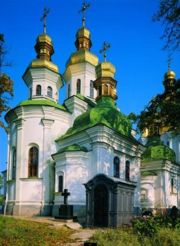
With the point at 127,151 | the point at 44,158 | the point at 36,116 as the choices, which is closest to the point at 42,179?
the point at 44,158

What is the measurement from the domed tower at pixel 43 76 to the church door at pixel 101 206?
13500mm

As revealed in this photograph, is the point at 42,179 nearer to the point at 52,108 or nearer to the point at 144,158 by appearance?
the point at 52,108

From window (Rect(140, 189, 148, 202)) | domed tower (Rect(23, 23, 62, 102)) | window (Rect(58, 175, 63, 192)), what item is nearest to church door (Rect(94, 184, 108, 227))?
window (Rect(58, 175, 63, 192))

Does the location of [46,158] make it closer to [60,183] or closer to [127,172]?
[60,183]

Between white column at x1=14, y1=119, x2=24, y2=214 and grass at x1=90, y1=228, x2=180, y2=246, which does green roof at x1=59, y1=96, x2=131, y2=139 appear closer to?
white column at x1=14, y1=119, x2=24, y2=214

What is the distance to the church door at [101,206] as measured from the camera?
16312 millimetres

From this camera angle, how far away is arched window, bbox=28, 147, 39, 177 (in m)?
23.9

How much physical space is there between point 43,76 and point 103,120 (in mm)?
8885

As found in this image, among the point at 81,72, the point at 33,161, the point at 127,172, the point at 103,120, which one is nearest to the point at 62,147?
the point at 33,161

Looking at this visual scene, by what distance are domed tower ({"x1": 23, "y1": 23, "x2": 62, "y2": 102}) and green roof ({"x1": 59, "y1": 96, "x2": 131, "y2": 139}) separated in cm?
512

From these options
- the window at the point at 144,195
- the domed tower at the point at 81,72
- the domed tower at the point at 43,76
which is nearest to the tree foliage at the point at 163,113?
the window at the point at 144,195

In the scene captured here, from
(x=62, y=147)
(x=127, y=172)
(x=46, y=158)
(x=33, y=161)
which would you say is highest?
(x=62, y=147)

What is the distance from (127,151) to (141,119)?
28.0 feet

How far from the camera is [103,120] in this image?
73.0ft
